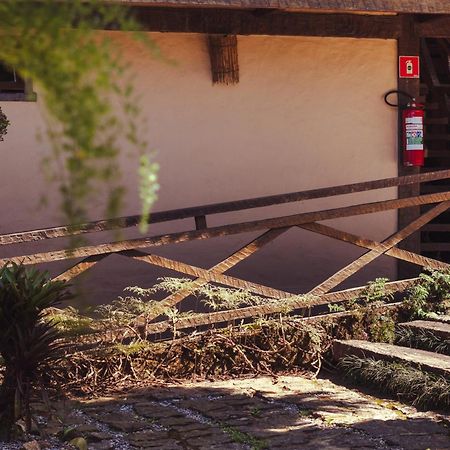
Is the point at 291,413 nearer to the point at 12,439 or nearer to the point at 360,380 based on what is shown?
the point at 360,380

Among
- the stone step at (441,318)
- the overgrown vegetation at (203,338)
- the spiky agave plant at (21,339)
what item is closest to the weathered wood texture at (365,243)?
the overgrown vegetation at (203,338)

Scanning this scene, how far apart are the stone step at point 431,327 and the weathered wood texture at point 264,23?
2689 millimetres

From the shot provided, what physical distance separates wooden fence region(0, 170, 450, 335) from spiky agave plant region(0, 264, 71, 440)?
44.9 inches

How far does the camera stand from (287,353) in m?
7.57

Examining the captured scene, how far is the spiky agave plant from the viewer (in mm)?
5453

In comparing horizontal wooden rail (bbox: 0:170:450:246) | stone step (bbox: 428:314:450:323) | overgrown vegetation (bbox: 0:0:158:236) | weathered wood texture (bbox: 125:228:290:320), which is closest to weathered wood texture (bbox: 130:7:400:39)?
horizontal wooden rail (bbox: 0:170:450:246)

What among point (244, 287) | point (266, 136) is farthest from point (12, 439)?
point (266, 136)

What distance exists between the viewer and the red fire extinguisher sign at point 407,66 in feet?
29.3

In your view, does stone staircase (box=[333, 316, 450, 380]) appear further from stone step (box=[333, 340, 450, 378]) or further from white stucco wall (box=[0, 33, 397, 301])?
white stucco wall (box=[0, 33, 397, 301])

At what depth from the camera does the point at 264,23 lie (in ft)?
27.7

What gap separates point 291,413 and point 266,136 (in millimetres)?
3153

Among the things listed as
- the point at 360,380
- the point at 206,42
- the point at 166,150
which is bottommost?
the point at 360,380

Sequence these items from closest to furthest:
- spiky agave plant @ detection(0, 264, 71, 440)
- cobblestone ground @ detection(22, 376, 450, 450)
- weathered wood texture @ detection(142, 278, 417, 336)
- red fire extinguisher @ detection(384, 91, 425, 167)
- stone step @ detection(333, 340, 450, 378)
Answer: spiky agave plant @ detection(0, 264, 71, 440) < cobblestone ground @ detection(22, 376, 450, 450) < stone step @ detection(333, 340, 450, 378) < weathered wood texture @ detection(142, 278, 417, 336) < red fire extinguisher @ detection(384, 91, 425, 167)

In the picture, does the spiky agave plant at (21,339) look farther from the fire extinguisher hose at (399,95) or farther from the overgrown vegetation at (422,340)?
the fire extinguisher hose at (399,95)
